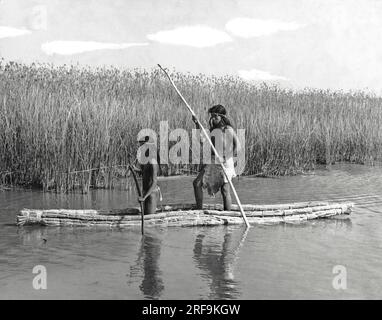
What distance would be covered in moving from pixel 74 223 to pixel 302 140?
6664 mm

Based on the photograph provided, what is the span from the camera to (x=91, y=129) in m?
9.91

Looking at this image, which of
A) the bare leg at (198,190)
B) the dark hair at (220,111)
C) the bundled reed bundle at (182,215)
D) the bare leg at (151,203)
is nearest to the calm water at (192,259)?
the bundled reed bundle at (182,215)

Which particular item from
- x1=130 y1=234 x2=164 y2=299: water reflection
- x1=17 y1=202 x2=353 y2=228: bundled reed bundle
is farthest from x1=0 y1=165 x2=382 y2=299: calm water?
x1=17 y1=202 x2=353 y2=228: bundled reed bundle

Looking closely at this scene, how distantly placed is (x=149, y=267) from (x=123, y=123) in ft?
17.5

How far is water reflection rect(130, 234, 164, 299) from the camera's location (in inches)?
201

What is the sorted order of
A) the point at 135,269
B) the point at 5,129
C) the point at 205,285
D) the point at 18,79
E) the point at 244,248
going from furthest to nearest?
the point at 18,79
the point at 5,129
the point at 244,248
the point at 135,269
the point at 205,285

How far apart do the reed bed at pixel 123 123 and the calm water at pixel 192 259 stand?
0.88m

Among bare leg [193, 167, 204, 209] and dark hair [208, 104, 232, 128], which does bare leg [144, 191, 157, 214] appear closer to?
bare leg [193, 167, 204, 209]

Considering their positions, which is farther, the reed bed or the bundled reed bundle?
the reed bed

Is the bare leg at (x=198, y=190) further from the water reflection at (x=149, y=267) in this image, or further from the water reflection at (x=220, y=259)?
the water reflection at (x=149, y=267)

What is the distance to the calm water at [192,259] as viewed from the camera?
513 centimetres
